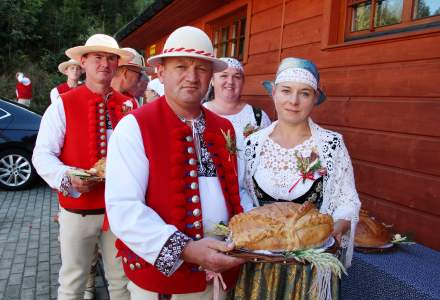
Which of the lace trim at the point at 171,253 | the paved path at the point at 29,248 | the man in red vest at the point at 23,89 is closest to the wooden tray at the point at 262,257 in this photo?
the lace trim at the point at 171,253

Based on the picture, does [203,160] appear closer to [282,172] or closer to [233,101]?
[282,172]

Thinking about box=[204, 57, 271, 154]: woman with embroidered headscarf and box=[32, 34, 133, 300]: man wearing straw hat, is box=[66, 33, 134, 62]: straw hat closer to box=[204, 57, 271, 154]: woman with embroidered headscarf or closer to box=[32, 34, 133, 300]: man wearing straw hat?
box=[32, 34, 133, 300]: man wearing straw hat

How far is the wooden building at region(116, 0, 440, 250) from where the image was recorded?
9.25 ft

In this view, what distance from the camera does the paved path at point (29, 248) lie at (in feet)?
12.5

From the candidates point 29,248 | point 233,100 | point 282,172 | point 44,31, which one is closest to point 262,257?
point 282,172

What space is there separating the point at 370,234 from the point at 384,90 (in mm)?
1153

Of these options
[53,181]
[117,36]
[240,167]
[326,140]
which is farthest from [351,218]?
[117,36]

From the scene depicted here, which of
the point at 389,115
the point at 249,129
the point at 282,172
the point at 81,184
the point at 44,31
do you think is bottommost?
the point at 81,184

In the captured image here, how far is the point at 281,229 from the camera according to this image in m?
1.67

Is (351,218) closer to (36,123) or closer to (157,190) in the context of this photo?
(157,190)

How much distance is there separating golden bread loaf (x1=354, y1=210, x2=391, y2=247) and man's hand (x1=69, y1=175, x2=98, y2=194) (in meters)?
1.85

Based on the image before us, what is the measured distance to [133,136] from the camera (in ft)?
5.65

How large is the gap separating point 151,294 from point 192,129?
78 cm

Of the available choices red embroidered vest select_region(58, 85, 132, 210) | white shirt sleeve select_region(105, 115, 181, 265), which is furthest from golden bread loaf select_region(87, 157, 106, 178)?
white shirt sleeve select_region(105, 115, 181, 265)
